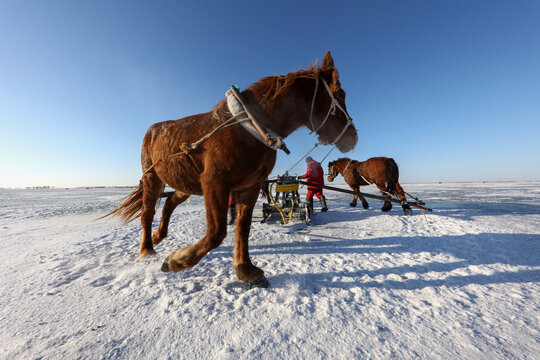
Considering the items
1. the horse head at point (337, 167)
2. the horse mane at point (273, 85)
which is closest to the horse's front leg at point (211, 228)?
the horse mane at point (273, 85)

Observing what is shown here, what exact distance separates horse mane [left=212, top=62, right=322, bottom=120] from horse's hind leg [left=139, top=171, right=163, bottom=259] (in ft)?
4.32

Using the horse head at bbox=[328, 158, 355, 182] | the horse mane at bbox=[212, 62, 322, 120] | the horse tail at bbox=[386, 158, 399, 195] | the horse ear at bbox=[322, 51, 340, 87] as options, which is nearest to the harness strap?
the horse mane at bbox=[212, 62, 322, 120]

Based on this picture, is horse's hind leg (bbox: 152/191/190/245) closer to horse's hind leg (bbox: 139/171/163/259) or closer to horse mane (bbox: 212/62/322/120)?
horse's hind leg (bbox: 139/171/163/259)

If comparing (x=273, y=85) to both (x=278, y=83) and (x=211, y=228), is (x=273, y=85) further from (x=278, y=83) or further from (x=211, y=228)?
(x=211, y=228)

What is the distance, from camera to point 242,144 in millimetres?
1758

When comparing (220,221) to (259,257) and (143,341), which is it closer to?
(143,341)

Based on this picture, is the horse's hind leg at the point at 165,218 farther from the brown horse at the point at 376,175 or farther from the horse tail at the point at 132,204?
the brown horse at the point at 376,175

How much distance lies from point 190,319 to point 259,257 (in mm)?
1408

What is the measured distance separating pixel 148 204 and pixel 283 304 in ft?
7.14

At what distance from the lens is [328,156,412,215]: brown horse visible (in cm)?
680

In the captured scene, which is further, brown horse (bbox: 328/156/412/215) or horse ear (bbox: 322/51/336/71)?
brown horse (bbox: 328/156/412/215)

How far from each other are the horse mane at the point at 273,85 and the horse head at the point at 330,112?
10cm

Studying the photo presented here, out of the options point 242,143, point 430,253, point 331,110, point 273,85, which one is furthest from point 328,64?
point 430,253

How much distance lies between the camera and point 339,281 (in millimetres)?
2037
